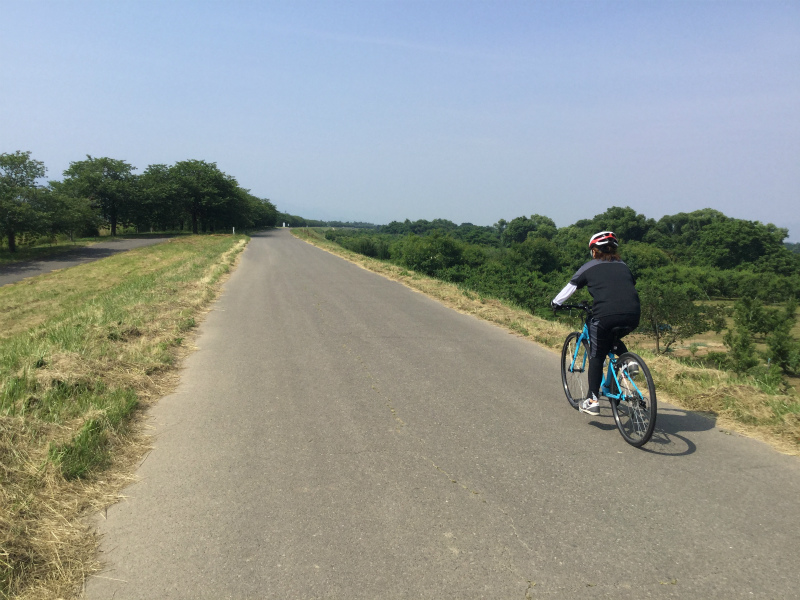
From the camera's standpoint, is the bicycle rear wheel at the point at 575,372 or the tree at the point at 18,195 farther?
the tree at the point at 18,195

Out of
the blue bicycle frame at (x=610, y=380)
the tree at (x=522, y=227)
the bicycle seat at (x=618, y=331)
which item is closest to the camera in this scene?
the blue bicycle frame at (x=610, y=380)

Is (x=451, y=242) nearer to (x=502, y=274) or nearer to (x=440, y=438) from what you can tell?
(x=502, y=274)

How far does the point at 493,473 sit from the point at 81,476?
2967 mm

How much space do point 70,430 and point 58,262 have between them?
32.8 m

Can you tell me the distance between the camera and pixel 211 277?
17344mm

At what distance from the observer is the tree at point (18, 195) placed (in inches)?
1232

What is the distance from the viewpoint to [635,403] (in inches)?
171

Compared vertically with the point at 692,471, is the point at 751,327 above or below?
below

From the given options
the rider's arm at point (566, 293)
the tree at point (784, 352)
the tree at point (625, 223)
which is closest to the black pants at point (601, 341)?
the rider's arm at point (566, 293)

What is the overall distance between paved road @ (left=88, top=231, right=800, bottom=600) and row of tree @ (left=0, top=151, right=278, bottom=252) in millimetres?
35155

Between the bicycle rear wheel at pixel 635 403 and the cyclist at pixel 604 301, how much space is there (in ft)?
0.70

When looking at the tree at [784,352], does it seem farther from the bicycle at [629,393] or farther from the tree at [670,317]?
the bicycle at [629,393]

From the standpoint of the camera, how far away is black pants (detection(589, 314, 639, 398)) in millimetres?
4477

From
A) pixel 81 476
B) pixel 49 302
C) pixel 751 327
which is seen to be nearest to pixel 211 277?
pixel 49 302
